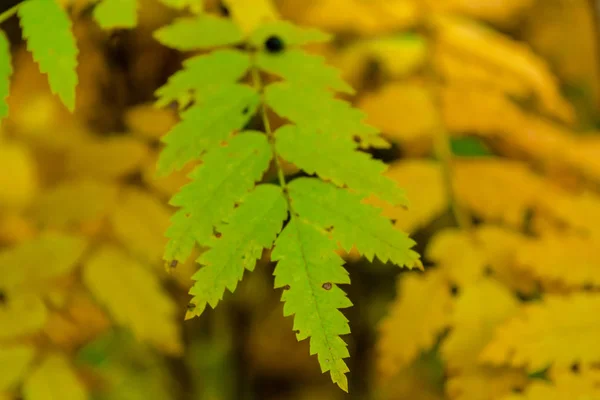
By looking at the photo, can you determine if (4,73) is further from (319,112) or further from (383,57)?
(383,57)

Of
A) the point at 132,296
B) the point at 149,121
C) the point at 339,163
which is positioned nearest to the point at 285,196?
the point at 339,163

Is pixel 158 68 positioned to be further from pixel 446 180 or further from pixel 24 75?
pixel 446 180

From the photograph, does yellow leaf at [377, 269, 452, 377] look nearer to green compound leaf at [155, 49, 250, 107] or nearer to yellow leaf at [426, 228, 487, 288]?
yellow leaf at [426, 228, 487, 288]

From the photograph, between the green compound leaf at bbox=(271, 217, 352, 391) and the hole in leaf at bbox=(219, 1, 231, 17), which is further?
the hole in leaf at bbox=(219, 1, 231, 17)

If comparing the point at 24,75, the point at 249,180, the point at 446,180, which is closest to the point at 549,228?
the point at 446,180

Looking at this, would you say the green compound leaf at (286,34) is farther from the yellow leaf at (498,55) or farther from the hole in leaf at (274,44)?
the yellow leaf at (498,55)

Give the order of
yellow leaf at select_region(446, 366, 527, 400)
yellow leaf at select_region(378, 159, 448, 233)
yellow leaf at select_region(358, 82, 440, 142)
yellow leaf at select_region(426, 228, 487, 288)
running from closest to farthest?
1. yellow leaf at select_region(446, 366, 527, 400)
2. yellow leaf at select_region(426, 228, 487, 288)
3. yellow leaf at select_region(378, 159, 448, 233)
4. yellow leaf at select_region(358, 82, 440, 142)

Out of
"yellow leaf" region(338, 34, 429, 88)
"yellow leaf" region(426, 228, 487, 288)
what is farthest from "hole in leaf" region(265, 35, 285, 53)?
"yellow leaf" region(338, 34, 429, 88)
